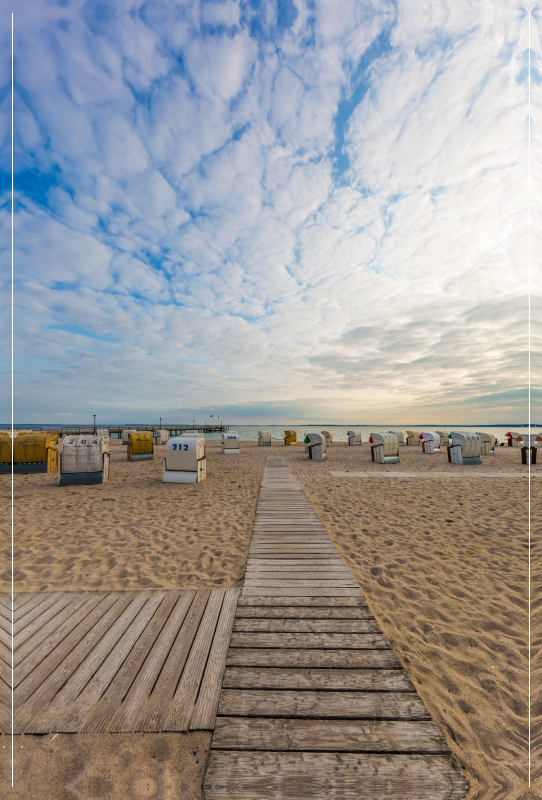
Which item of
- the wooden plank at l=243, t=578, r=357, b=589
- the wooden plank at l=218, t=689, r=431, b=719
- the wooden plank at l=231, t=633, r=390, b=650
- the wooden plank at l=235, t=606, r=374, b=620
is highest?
the wooden plank at l=218, t=689, r=431, b=719

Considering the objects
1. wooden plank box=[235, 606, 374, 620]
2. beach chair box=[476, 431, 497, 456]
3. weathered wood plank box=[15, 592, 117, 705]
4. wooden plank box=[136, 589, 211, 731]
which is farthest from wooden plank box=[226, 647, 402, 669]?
beach chair box=[476, 431, 497, 456]

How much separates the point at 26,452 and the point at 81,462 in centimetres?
369

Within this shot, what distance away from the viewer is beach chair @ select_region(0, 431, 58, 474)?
11328 millimetres


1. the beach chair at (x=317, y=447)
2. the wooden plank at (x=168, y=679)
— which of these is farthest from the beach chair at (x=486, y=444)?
the wooden plank at (x=168, y=679)

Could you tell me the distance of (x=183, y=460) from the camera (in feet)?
33.0

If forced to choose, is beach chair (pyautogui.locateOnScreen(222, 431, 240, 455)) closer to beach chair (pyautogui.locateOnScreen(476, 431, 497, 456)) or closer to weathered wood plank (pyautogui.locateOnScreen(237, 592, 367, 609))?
beach chair (pyautogui.locateOnScreen(476, 431, 497, 456))

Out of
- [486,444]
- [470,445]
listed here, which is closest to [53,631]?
[470,445]

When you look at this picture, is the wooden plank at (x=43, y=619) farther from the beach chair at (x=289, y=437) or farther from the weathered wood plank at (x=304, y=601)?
the beach chair at (x=289, y=437)

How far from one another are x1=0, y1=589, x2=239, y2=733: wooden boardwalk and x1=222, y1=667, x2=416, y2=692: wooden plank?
0.17 m

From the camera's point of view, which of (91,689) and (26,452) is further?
(26,452)

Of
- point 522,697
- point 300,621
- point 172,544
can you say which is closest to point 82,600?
point 172,544

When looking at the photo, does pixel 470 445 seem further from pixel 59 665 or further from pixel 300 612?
pixel 59 665

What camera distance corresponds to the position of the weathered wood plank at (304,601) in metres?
3.12

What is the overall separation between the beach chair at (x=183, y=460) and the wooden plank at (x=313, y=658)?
25.4 ft
